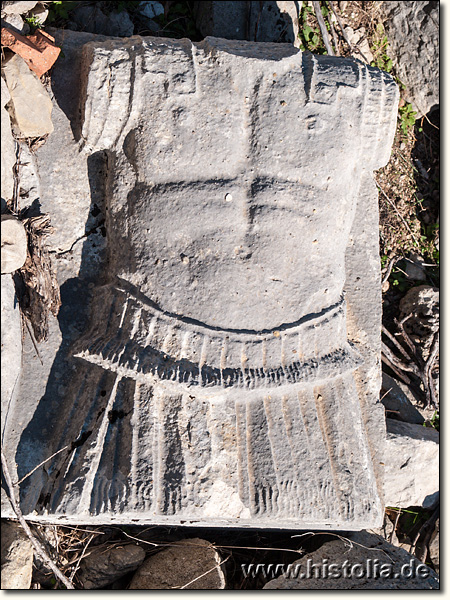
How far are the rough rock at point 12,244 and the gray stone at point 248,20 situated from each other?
1635mm

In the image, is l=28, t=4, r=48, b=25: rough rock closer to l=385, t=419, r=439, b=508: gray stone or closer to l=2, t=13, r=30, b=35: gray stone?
l=2, t=13, r=30, b=35: gray stone

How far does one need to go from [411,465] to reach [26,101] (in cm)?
250

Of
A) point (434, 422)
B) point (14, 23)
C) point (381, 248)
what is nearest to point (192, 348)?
point (14, 23)

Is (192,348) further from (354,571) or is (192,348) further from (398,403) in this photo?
(398,403)

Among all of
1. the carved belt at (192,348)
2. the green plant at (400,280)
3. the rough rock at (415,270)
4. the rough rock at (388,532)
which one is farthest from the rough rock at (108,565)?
the rough rock at (415,270)

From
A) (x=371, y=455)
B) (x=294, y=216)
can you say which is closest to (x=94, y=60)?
(x=294, y=216)

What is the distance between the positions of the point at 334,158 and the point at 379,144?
25 cm

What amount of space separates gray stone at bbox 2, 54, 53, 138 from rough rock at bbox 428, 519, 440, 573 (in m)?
2.80

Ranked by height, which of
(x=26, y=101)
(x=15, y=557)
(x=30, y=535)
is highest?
(x=26, y=101)

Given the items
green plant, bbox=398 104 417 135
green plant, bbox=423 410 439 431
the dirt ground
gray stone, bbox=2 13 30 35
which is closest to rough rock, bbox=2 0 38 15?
gray stone, bbox=2 13 30 35

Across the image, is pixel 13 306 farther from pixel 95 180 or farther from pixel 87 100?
pixel 87 100

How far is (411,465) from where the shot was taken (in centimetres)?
308

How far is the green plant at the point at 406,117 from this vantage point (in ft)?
12.0

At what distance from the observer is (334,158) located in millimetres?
2379
